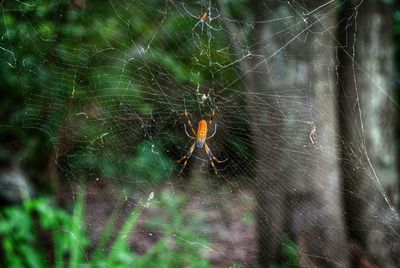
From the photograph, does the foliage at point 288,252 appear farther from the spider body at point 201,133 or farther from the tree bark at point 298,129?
the spider body at point 201,133

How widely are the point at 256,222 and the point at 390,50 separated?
1.60 metres

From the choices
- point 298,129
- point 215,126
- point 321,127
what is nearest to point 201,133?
point 215,126

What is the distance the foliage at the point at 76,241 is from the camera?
7.86 ft

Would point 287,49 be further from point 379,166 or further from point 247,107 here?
point 379,166

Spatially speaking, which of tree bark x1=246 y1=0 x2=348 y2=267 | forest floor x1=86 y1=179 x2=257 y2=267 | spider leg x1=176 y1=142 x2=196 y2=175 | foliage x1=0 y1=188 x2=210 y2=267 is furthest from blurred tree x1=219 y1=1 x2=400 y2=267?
foliage x1=0 y1=188 x2=210 y2=267

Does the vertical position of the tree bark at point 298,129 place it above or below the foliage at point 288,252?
above

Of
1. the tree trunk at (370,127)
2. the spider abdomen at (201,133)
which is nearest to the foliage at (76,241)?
the spider abdomen at (201,133)

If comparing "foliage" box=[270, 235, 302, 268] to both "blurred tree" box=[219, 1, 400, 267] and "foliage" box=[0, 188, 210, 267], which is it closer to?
"blurred tree" box=[219, 1, 400, 267]

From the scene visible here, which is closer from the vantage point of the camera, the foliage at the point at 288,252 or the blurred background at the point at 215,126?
the blurred background at the point at 215,126

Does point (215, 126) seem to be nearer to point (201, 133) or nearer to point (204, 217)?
point (201, 133)

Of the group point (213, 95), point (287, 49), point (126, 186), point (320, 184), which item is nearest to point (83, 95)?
point (126, 186)

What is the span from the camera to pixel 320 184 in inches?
115

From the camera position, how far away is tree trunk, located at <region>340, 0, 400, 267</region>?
2.90 metres

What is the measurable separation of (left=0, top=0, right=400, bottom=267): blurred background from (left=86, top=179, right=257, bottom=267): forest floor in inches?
0.5
